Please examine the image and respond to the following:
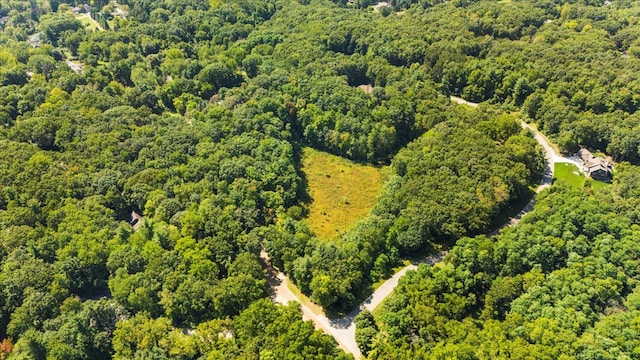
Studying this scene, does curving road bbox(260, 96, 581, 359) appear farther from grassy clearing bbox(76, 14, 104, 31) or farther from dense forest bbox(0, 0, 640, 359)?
grassy clearing bbox(76, 14, 104, 31)

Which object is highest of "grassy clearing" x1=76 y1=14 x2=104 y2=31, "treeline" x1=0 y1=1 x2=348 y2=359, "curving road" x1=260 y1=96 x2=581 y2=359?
"grassy clearing" x1=76 y1=14 x2=104 y2=31

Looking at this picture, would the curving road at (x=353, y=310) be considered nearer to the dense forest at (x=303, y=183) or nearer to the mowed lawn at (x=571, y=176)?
the dense forest at (x=303, y=183)

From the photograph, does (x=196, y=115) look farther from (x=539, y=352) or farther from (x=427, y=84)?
(x=539, y=352)

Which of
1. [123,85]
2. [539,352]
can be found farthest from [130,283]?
[123,85]

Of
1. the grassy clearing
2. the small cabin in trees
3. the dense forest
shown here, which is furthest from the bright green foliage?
the grassy clearing

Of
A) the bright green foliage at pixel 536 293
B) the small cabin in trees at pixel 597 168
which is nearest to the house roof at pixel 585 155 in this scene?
the small cabin in trees at pixel 597 168

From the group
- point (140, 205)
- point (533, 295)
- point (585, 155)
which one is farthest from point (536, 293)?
point (140, 205)
